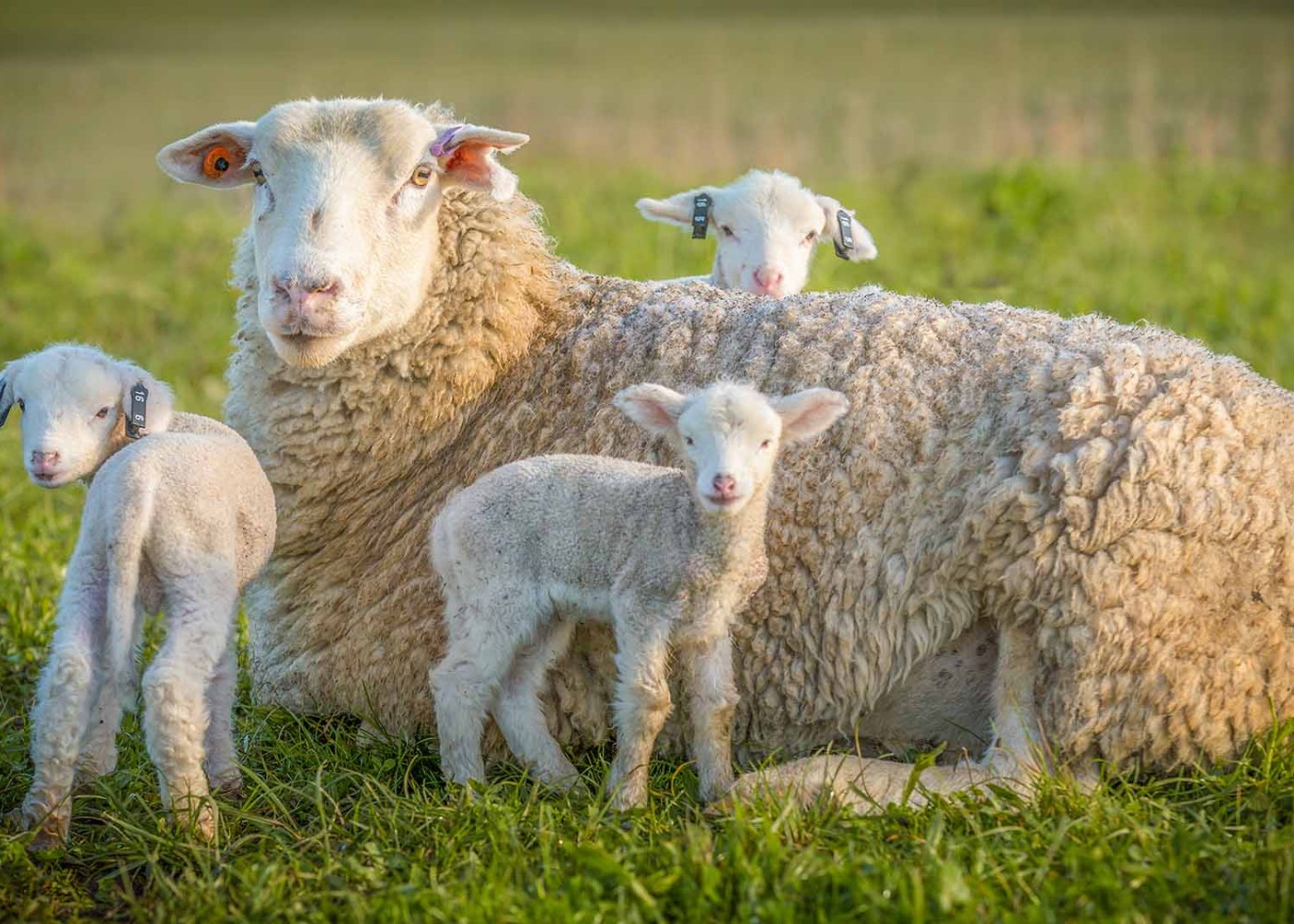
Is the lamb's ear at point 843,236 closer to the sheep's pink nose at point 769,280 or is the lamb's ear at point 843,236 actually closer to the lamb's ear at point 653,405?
the sheep's pink nose at point 769,280

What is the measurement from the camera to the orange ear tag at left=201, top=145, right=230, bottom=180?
162 inches

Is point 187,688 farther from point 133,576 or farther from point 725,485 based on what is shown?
point 725,485

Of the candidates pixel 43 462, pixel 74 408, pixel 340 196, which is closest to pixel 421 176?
pixel 340 196

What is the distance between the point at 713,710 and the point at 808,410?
76 cm

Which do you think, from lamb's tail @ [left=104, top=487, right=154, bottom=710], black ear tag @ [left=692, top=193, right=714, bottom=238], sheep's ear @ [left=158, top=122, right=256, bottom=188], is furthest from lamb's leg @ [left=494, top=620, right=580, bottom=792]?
black ear tag @ [left=692, top=193, right=714, bottom=238]

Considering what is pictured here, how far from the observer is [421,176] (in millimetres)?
3916

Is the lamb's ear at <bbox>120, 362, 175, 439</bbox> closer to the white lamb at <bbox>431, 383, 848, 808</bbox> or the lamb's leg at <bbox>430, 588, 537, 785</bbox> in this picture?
the white lamb at <bbox>431, 383, 848, 808</bbox>

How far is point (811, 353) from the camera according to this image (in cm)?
386

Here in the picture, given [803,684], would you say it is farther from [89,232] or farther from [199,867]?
[89,232]

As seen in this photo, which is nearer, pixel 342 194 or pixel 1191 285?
pixel 342 194

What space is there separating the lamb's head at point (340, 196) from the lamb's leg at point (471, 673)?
2.75ft

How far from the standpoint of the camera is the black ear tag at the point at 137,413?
11.4ft

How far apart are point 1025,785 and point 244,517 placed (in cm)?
203

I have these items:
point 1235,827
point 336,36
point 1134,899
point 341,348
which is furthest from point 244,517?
point 336,36
